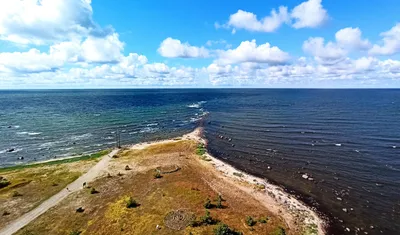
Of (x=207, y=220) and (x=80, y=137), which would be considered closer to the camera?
(x=207, y=220)

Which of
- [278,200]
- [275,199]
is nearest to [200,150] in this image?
[275,199]

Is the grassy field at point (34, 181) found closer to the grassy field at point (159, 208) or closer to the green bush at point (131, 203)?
the grassy field at point (159, 208)

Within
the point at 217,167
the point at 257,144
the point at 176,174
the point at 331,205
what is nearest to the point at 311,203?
the point at 331,205

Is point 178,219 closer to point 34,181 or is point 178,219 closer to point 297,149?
point 34,181

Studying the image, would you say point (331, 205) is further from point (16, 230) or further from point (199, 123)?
point (199, 123)

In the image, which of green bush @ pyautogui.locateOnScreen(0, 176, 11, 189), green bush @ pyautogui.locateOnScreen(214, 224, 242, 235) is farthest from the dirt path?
green bush @ pyautogui.locateOnScreen(214, 224, 242, 235)

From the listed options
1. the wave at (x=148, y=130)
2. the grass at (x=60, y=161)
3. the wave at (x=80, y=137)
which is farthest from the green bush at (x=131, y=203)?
the wave at (x=148, y=130)

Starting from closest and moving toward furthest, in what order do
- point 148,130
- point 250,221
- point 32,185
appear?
1. point 250,221
2. point 32,185
3. point 148,130
